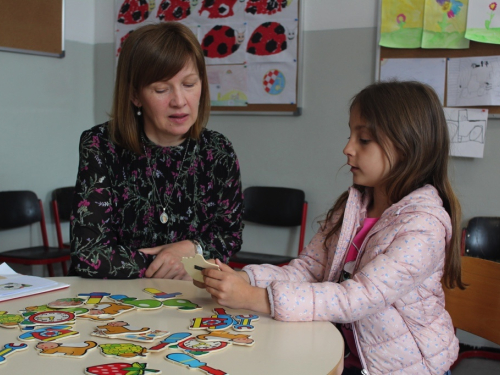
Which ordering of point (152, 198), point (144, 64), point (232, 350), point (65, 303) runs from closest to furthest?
point (232, 350) → point (65, 303) → point (144, 64) → point (152, 198)

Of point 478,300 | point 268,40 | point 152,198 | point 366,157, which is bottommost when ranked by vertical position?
point 478,300

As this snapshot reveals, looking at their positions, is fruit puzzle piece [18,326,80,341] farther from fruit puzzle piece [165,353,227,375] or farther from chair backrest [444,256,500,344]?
chair backrest [444,256,500,344]

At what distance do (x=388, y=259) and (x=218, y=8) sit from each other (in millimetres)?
3157

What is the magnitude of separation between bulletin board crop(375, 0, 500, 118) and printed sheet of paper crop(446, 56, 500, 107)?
0.03 meters

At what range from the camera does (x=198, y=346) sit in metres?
1.13

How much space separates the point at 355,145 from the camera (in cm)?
154

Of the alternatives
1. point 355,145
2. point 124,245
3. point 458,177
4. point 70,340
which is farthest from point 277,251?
point 70,340

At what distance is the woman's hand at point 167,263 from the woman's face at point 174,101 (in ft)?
1.28

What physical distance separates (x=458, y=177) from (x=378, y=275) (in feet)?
7.71

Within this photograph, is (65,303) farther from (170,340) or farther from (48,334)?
(170,340)

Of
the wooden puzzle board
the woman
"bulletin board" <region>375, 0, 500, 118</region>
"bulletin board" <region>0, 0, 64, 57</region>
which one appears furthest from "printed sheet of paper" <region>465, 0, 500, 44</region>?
"bulletin board" <region>0, 0, 64, 57</region>

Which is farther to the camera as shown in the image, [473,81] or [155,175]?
[473,81]

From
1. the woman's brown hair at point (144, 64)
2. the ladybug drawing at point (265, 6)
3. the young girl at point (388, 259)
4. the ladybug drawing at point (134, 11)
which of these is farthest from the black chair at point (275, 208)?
the young girl at point (388, 259)

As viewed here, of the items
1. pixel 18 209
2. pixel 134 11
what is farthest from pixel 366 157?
pixel 134 11
